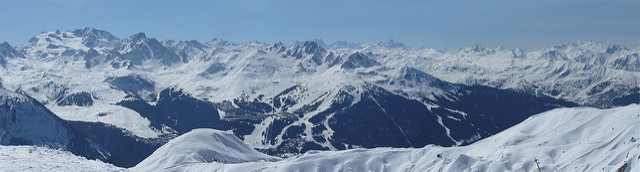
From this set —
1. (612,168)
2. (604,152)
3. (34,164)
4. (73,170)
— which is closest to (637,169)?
(612,168)

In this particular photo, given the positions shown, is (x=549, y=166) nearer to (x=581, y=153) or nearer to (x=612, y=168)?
(x=581, y=153)

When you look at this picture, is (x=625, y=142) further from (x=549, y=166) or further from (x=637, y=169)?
(x=637, y=169)

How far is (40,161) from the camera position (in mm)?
148000

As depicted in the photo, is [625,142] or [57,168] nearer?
[57,168]

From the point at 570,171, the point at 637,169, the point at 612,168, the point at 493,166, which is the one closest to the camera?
the point at 637,169

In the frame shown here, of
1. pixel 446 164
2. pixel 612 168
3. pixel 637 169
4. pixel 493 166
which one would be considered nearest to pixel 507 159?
pixel 493 166

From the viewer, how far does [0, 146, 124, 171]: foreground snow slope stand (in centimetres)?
14075

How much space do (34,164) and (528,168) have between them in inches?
5916

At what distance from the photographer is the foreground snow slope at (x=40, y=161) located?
462ft

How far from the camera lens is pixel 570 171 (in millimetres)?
179125

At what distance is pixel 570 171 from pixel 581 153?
17556mm

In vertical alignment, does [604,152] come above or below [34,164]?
below

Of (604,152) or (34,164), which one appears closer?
(34,164)

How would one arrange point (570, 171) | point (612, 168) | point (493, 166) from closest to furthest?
point (612, 168), point (570, 171), point (493, 166)
